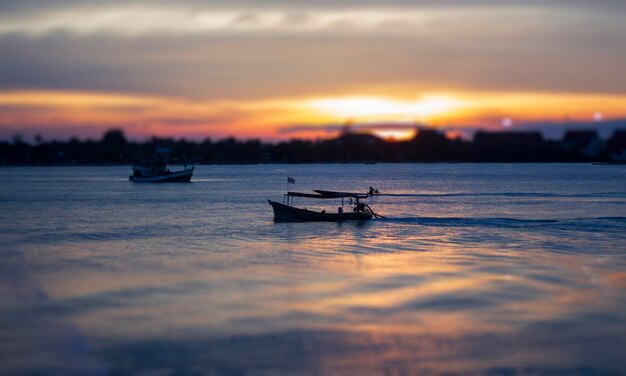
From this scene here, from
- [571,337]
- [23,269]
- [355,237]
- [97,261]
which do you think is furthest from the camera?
[355,237]

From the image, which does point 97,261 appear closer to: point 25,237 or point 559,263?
point 25,237

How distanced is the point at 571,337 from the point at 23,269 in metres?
20.7

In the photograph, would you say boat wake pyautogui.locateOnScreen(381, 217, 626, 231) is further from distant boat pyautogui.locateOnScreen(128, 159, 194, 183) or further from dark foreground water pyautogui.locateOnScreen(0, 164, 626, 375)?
distant boat pyautogui.locateOnScreen(128, 159, 194, 183)

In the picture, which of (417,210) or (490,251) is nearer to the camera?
(490,251)

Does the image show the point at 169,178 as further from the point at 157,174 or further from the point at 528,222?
the point at 528,222

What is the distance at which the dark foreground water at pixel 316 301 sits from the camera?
15.1m

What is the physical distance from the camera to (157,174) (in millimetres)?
113000

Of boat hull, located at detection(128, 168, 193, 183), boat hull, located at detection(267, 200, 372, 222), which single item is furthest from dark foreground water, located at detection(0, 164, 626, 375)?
boat hull, located at detection(128, 168, 193, 183)

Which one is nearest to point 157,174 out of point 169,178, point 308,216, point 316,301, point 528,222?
point 169,178

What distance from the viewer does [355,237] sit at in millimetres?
38281

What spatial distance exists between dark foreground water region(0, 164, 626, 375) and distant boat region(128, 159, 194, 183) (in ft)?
231

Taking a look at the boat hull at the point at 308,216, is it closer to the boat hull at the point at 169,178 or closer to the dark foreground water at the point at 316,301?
the dark foreground water at the point at 316,301

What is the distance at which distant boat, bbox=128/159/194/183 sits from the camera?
111438 mm

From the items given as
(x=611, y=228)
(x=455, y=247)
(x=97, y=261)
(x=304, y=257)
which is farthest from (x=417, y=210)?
(x=97, y=261)
